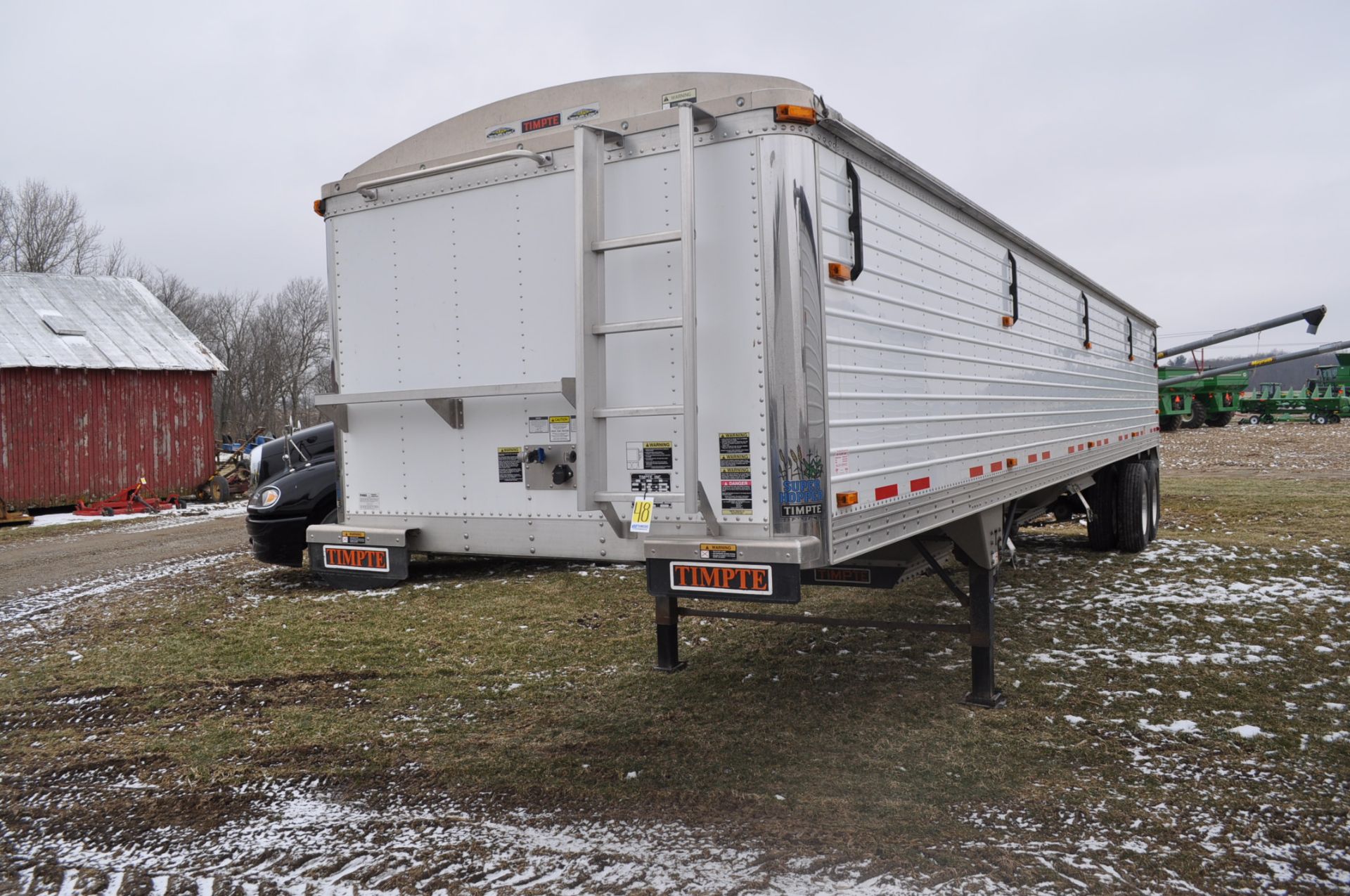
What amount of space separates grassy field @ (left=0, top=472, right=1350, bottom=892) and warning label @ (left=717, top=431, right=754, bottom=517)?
1222 millimetres

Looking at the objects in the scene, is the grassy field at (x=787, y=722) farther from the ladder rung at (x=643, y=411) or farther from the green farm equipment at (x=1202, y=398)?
the green farm equipment at (x=1202, y=398)

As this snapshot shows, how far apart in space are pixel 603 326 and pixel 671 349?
271mm

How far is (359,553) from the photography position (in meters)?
4.68

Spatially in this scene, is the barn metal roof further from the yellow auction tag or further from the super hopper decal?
the super hopper decal

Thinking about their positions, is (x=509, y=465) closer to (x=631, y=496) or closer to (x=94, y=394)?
(x=631, y=496)

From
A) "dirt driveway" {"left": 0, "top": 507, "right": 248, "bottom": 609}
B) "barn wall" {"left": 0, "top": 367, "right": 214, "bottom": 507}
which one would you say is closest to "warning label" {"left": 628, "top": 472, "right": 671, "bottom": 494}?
"dirt driveway" {"left": 0, "top": 507, "right": 248, "bottom": 609}

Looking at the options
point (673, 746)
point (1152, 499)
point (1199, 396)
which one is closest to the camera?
point (673, 746)

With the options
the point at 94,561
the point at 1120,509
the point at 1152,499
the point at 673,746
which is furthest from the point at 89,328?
the point at 673,746

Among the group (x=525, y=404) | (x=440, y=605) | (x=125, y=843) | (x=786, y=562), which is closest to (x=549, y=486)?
(x=525, y=404)

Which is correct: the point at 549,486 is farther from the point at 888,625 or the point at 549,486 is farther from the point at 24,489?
the point at 24,489

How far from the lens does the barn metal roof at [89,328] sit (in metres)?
19.8

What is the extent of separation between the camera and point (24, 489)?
18.9 meters

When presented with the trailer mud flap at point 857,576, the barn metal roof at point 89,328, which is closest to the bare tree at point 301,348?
the barn metal roof at point 89,328

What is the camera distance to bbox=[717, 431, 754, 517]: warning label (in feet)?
11.8
